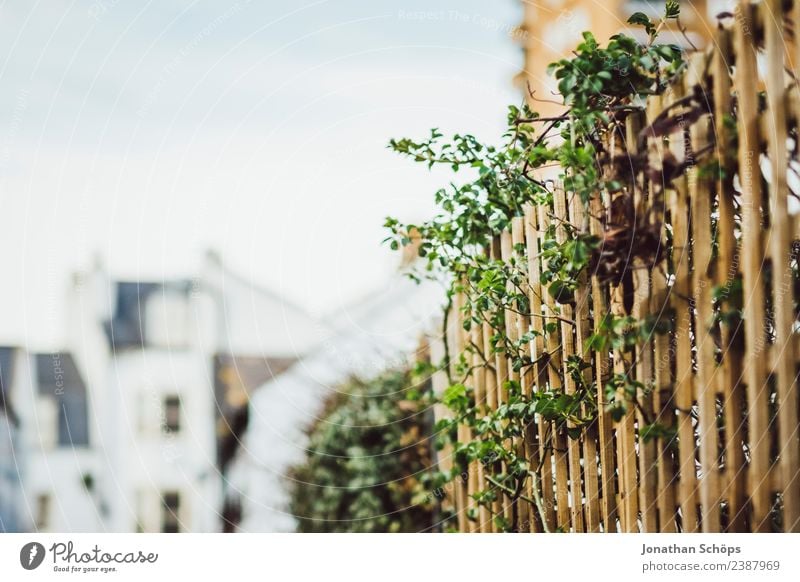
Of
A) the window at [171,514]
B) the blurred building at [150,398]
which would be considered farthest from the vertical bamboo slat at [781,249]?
the window at [171,514]

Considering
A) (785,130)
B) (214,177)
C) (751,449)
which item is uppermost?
(214,177)

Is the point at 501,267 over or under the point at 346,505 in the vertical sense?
over

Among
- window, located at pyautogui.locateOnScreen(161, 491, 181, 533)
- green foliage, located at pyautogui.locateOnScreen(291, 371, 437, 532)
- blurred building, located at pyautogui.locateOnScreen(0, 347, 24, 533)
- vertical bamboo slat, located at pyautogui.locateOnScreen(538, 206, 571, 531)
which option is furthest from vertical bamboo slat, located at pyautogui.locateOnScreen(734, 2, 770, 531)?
window, located at pyautogui.locateOnScreen(161, 491, 181, 533)

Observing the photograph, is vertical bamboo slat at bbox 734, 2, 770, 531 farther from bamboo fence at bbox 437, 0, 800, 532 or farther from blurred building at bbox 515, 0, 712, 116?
blurred building at bbox 515, 0, 712, 116

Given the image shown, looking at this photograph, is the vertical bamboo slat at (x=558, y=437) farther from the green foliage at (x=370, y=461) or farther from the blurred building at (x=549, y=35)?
the green foliage at (x=370, y=461)

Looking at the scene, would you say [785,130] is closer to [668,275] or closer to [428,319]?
[668,275]

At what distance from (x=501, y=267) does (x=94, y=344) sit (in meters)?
3.00

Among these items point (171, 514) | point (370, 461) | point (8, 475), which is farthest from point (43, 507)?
point (370, 461)

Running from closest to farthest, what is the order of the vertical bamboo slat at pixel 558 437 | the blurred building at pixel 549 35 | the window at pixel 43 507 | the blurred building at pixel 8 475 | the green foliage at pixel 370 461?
the vertical bamboo slat at pixel 558 437
the blurred building at pixel 549 35
the blurred building at pixel 8 475
the window at pixel 43 507
the green foliage at pixel 370 461

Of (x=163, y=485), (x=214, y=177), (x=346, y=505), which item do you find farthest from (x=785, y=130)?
(x=163, y=485)

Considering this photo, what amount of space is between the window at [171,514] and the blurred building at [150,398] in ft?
0.04

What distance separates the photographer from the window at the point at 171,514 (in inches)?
161
